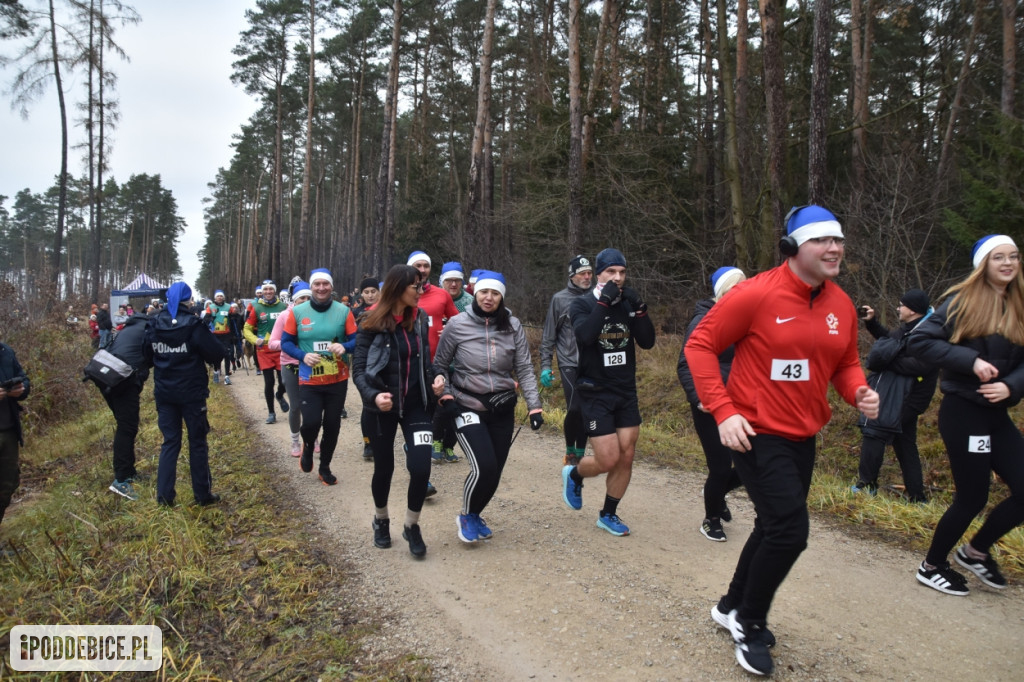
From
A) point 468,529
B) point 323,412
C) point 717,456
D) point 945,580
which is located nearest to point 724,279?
point 717,456

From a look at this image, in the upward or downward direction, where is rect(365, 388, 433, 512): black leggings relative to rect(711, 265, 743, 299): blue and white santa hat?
downward

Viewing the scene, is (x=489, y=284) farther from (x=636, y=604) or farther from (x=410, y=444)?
(x=636, y=604)

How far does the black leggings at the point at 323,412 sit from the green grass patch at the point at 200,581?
66 cm

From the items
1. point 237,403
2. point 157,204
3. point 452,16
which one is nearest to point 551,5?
point 452,16

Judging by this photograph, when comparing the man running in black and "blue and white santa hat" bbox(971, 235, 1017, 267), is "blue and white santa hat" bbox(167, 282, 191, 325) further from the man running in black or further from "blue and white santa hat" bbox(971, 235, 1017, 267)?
"blue and white santa hat" bbox(971, 235, 1017, 267)

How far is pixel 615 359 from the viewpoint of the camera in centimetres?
481

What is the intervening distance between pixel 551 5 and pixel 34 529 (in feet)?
71.7

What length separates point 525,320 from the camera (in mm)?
18281

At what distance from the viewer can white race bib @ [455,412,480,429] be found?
470 centimetres

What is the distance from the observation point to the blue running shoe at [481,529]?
4.93 meters

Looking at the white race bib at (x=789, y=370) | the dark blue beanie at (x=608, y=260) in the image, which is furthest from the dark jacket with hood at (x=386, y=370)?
the white race bib at (x=789, y=370)

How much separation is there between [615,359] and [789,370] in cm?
187

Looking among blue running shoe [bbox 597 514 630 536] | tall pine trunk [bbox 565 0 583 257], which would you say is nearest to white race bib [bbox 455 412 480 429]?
blue running shoe [bbox 597 514 630 536]

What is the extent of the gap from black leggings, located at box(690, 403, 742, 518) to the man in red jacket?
66.3 inches
